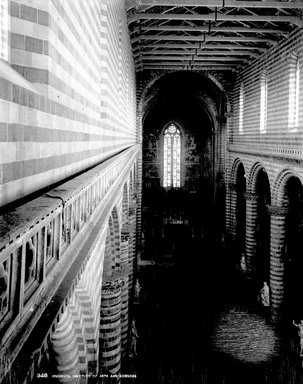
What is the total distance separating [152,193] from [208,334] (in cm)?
A: 1834

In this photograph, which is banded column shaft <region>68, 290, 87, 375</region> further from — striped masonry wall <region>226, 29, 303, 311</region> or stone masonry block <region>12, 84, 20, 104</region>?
striped masonry wall <region>226, 29, 303, 311</region>

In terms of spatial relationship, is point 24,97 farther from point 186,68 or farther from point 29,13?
point 186,68

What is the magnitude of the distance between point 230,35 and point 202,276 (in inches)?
387

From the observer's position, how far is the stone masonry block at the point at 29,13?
314cm

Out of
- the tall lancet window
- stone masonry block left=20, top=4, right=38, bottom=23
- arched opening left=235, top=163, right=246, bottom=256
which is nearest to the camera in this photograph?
stone masonry block left=20, top=4, right=38, bottom=23

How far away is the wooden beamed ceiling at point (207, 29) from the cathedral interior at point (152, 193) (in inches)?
2.8

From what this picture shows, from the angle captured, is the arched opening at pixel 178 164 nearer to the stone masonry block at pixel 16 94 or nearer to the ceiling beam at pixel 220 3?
the ceiling beam at pixel 220 3

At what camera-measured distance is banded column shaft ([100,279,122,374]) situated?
804 cm

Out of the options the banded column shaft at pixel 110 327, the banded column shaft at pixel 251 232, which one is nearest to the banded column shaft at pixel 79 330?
the banded column shaft at pixel 110 327

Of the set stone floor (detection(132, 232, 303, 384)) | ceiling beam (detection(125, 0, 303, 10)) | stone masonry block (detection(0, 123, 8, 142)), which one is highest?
ceiling beam (detection(125, 0, 303, 10))

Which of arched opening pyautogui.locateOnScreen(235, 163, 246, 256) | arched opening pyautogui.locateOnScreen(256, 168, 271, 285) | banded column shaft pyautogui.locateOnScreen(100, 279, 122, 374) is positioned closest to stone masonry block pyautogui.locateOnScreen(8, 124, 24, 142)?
banded column shaft pyautogui.locateOnScreen(100, 279, 122, 374)

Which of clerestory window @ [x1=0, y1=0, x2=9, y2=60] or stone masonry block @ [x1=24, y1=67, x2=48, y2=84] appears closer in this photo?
clerestory window @ [x1=0, y1=0, x2=9, y2=60]

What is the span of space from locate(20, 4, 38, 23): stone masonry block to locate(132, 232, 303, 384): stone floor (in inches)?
385

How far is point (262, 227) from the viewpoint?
19.3m
